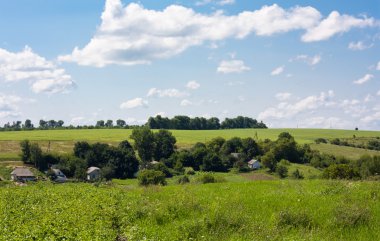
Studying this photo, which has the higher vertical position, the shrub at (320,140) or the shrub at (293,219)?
the shrub at (293,219)

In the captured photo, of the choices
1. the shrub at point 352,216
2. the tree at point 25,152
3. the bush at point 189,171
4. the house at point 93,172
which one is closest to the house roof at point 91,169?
the house at point 93,172

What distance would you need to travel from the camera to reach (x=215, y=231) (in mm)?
13203

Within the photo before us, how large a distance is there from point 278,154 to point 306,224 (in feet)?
336

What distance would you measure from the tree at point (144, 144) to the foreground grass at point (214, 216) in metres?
98.9

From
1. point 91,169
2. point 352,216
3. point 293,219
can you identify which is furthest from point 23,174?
point 352,216

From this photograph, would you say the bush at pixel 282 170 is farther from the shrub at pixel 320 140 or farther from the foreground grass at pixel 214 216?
the foreground grass at pixel 214 216

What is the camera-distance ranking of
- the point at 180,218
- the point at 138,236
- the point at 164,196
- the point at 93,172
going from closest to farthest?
the point at 138,236 < the point at 180,218 < the point at 164,196 < the point at 93,172

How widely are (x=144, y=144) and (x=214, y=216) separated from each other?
106 meters

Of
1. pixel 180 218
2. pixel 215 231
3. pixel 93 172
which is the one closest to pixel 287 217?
pixel 215 231

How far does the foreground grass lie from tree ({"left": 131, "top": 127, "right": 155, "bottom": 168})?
98894 mm

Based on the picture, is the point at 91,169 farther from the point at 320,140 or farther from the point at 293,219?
the point at 293,219

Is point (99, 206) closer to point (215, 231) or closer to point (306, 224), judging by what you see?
point (215, 231)

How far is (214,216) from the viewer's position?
1409 centimetres

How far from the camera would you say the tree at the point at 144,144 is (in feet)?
389
